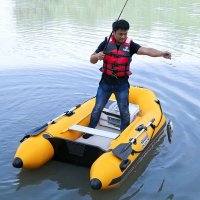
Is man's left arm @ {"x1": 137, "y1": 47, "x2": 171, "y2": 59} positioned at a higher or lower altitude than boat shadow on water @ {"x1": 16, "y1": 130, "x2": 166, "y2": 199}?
higher

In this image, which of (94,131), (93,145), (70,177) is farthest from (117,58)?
(70,177)

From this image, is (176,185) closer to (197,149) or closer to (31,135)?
(197,149)

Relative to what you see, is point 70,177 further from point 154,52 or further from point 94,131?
point 154,52

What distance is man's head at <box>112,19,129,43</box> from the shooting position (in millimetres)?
5336

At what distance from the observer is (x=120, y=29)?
541 cm

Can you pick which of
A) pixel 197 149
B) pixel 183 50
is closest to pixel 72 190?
pixel 197 149

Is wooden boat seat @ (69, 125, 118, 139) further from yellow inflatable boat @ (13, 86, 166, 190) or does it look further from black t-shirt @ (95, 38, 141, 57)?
black t-shirt @ (95, 38, 141, 57)

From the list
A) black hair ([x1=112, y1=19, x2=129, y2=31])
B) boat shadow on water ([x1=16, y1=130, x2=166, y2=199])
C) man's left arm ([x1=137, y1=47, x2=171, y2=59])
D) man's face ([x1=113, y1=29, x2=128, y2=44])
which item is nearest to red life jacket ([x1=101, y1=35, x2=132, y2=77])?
man's face ([x1=113, y1=29, x2=128, y2=44])

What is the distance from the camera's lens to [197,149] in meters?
6.34

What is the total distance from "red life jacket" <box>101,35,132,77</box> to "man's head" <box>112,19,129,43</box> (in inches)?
4.4

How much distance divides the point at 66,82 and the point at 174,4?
62.4ft

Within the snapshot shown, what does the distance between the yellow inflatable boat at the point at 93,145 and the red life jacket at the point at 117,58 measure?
0.95 m

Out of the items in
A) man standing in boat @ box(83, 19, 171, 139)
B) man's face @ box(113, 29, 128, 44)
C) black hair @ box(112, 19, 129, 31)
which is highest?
black hair @ box(112, 19, 129, 31)

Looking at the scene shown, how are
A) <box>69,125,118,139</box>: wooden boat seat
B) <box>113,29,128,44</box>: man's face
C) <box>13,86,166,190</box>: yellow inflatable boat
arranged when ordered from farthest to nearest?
<box>69,125,118,139</box>: wooden boat seat, <box>113,29,128,44</box>: man's face, <box>13,86,166,190</box>: yellow inflatable boat
